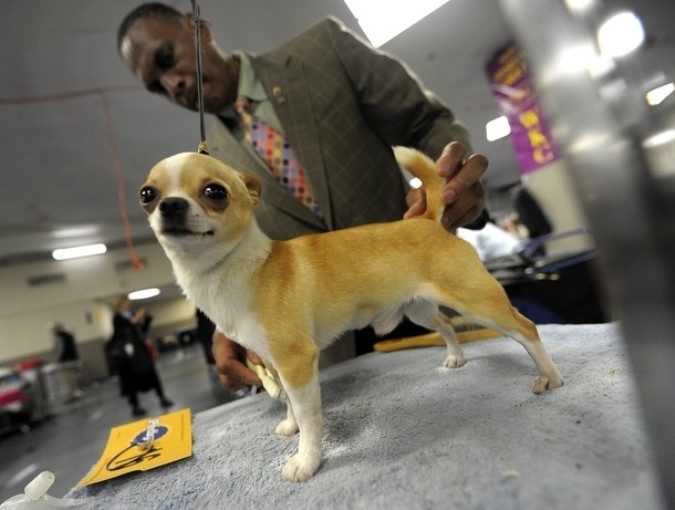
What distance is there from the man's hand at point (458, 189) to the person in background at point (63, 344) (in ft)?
4.47

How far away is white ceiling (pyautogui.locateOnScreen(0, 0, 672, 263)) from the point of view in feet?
2.22

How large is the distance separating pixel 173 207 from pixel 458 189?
521mm

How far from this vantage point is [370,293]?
0.70m

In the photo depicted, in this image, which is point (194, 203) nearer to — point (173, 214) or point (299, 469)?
point (173, 214)

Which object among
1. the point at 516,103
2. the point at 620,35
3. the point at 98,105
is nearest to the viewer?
the point at 620,35

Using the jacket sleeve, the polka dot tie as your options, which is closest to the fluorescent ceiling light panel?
the jacket sleeve

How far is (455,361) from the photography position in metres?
0.79

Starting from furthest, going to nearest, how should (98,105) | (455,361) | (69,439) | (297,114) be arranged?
(69,439), (98,105), (297,114), (455,361)

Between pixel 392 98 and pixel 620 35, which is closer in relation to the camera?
pixel 620 35

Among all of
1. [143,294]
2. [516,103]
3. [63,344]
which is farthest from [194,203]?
[63,344]

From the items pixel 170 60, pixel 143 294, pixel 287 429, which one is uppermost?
pixel 170 60

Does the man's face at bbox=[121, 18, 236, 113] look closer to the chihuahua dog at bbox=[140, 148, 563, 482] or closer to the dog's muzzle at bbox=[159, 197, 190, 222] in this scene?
the chihuahua dog at bbox=[140, 148, 563, 482]

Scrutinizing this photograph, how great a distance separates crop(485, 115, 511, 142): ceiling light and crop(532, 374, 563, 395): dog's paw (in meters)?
0.39

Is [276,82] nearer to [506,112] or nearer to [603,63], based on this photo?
[506,112]
